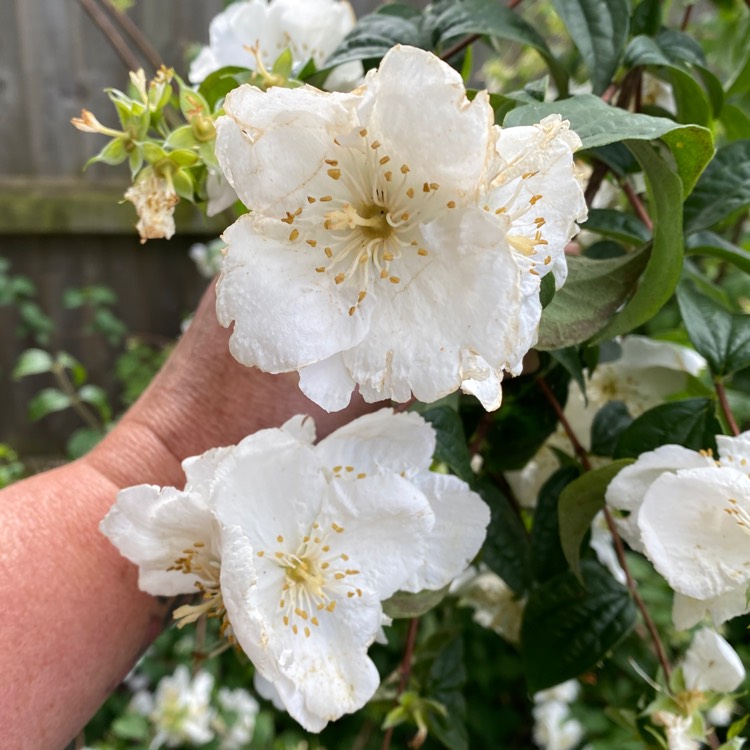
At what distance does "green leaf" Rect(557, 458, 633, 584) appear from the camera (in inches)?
22.2

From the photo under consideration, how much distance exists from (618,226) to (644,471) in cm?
23

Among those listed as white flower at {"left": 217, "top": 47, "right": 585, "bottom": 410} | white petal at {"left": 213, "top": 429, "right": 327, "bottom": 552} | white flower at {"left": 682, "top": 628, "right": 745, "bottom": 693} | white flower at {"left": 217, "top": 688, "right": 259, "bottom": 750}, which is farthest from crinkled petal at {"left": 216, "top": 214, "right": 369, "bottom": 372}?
white flower at {"left": 217, "top": 688, "right": 259, "bottom": 750}

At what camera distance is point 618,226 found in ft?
2.12

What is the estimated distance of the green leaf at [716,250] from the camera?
0.62m

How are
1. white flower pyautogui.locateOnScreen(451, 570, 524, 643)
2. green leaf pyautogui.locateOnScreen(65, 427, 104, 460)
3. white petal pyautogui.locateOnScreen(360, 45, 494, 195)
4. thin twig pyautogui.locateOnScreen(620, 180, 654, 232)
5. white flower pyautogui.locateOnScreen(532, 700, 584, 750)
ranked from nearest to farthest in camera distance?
1. white petal pyautogui.locateOnScreen(360, 45, 494, 195)
2. thin twig pyautogui.locateOnScreen(620, 180, 654, 232)
3. white flower pyautogui.locateOnScreen(451, 570, 524, 643)
4. white flower pyautogui.locateOnScreen(532, 700, 584, 750)
5. green leaf pyautogui.locateOnScreen(65, 427, 104, 460)

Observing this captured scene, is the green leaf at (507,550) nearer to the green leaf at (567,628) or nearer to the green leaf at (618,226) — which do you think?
the green leaf at (567,628)

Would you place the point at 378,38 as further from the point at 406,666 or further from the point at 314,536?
the point at 406,666

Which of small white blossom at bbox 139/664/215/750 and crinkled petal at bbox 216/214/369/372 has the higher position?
crinkled petal at bbox 216/214/369/372

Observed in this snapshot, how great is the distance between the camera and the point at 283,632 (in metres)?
0.49

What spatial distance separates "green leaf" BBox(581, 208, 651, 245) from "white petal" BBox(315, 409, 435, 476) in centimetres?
25

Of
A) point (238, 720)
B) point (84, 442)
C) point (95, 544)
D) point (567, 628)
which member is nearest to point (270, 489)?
point (95, 544)

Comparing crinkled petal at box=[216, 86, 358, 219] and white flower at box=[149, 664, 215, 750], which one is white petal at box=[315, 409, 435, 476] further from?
white flower at box=[149, 664, 215, 750]

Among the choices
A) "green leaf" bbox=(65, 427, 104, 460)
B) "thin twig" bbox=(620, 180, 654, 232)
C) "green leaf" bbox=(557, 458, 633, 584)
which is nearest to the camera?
"green leaf" bbox=(557, 458, 633, 584)

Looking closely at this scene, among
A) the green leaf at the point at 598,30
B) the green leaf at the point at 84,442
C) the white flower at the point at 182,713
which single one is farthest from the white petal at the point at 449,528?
the green leaf at the point at 84,442
